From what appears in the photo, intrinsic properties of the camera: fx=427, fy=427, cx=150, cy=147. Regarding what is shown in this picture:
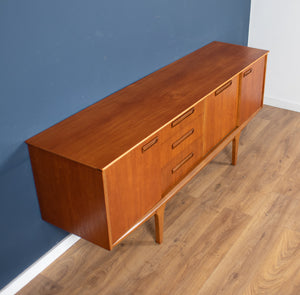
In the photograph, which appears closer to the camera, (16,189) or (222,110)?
(16,189)

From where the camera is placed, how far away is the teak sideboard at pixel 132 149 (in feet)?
6.54

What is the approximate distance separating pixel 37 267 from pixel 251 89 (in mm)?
1924

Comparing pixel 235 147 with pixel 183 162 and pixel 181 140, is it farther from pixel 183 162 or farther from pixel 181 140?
pixel 181 140

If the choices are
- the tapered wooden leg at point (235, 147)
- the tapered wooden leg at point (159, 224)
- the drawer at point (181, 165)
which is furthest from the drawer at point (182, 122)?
the tapered wooden leg at point (235, 147)

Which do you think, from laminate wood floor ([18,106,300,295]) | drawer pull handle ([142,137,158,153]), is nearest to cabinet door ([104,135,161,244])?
drawer pull handle ([142,137,158,153])

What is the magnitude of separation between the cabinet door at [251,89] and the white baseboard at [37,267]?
4.96 ft

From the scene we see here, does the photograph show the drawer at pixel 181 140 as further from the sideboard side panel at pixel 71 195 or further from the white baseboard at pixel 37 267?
the white baseboard at pixel 37 267

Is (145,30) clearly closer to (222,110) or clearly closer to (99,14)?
(99,14)

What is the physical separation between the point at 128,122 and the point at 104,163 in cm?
41

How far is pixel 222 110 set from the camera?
2.83m

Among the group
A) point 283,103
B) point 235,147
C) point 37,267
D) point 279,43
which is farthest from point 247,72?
point 37,267

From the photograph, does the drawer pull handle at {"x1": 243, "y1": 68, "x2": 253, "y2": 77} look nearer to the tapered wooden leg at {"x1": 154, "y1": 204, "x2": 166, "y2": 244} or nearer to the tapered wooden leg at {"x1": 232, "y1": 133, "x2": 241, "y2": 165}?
the tapered wooden leg at {"x1": 232, "y1": 133, "x2": 241, "y2": 165}

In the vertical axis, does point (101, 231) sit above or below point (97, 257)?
above

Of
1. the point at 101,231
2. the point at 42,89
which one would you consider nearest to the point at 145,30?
the point at 42,89
